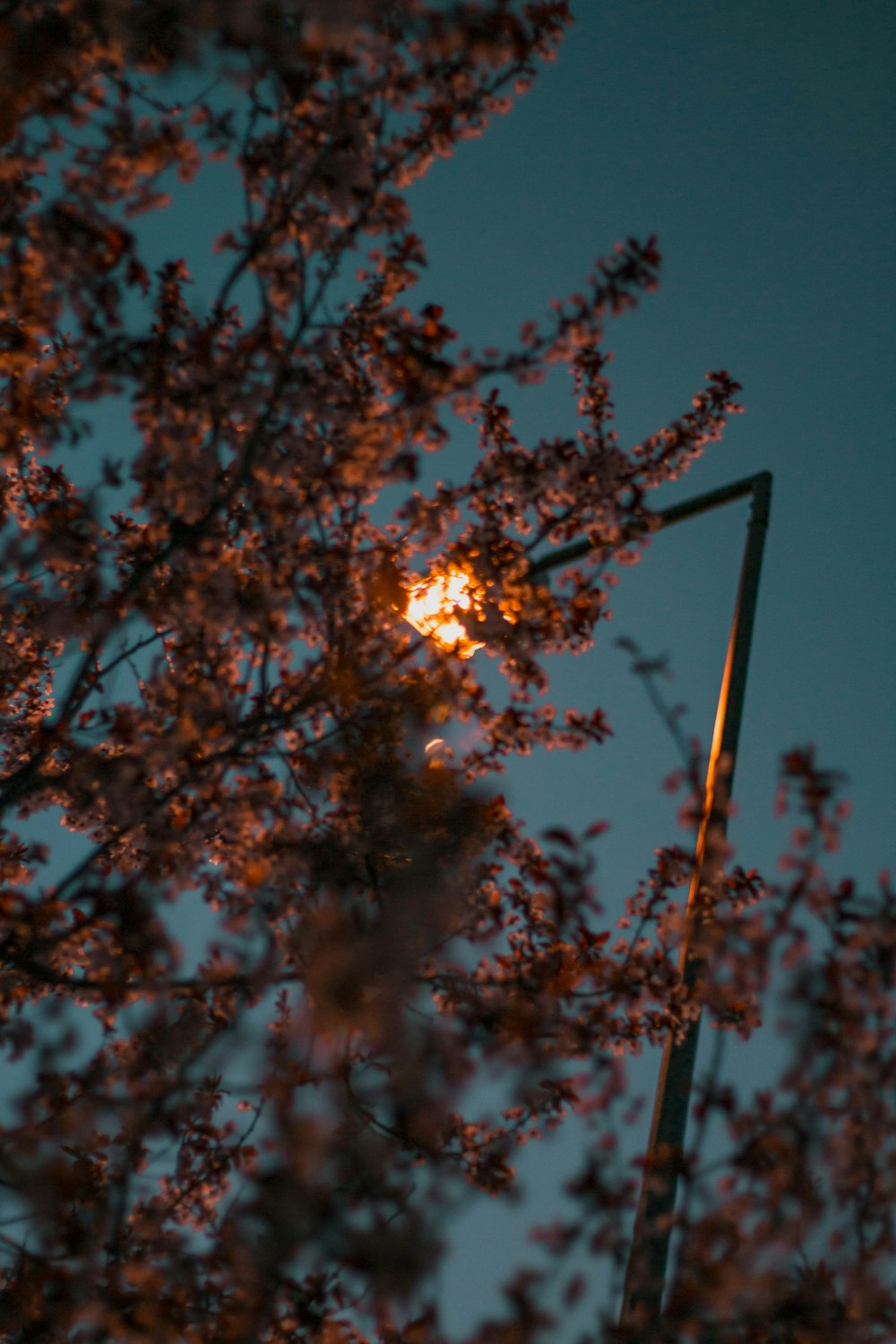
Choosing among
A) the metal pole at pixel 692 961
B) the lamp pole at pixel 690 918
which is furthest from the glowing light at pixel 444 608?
the metal pole at pixel 692 961

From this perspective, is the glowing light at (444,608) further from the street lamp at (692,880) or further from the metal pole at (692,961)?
the metal pole at (692,961)

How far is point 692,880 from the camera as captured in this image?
4.03 meters

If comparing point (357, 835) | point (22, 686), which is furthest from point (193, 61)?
point (22, 686)

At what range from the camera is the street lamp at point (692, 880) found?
3162mm

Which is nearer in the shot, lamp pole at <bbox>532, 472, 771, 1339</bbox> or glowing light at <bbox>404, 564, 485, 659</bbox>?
lamp pole at <bbox>532, 472, 771, 1339</bbox>

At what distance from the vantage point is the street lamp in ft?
10.4

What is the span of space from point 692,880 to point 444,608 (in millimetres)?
2179

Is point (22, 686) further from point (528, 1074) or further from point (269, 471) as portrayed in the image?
point (528, 1074)

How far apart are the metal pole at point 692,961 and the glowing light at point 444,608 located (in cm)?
158

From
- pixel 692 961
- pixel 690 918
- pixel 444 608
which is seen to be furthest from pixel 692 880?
pixel 444 608

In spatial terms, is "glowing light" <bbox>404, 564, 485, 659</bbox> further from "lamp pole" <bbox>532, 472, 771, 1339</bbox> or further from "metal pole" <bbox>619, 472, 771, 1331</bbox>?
"metal pole" <bbox>619, 472, 771, 1331</bbox>

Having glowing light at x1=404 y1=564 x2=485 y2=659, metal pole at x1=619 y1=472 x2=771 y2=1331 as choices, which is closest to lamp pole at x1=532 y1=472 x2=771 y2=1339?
metal pole at x1=619 y1=472 x2=771 y2=1331

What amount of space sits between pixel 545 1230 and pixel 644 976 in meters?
1.59

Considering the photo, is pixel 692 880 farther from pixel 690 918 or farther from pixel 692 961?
pixel 692 961
